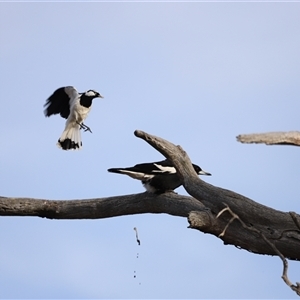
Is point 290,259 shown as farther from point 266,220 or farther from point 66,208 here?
point 66,208

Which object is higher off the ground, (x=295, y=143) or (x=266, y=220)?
(x=295, y=143)

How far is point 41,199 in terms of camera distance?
6.48 meters

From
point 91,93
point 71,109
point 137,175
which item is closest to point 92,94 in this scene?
point 91,93

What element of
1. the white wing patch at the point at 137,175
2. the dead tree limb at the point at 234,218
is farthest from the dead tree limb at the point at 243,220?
the white wing patch at the point at 137,175

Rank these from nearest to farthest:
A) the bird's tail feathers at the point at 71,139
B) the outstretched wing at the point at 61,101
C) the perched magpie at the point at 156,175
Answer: the perched magpie at the point at 156,175 → the bird's tail feathers at the point at 71,139 → the outstretched wing at the point at 61,101

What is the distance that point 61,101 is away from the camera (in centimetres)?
1016

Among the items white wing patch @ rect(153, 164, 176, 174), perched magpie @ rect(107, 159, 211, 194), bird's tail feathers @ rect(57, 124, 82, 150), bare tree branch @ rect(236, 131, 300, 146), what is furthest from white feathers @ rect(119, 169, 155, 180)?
bird's tail feathers @ rect(57, 124, 82, 150)

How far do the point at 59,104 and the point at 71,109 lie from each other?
11.3 inches

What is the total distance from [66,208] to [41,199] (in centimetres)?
25

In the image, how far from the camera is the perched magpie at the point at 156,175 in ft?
20.1

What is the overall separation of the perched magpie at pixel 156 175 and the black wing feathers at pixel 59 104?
384 centimetres

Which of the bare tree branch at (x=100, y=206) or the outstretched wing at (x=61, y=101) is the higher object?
the outstretched wing at (x=61, y=101)

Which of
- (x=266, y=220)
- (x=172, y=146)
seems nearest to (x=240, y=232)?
(x=266, y=220)

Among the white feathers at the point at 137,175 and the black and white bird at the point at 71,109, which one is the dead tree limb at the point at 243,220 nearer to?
the white feathers at the point at 137,175
